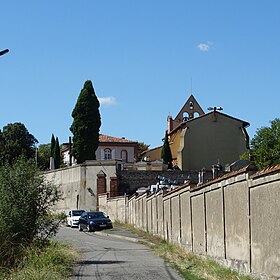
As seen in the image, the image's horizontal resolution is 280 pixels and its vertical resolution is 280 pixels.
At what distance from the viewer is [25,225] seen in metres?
21.2

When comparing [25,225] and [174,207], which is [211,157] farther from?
[25,225]

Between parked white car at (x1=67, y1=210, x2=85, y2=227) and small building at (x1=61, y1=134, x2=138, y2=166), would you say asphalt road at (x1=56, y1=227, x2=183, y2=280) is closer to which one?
parked white car at (x1=67, y1=210, x2=85, y2=227)

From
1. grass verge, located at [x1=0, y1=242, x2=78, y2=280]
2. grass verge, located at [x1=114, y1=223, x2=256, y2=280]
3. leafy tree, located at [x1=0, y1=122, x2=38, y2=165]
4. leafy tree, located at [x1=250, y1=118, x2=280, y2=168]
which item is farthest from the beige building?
grass verge, located at [x1=0, y1=242, x2=78, y2=280]

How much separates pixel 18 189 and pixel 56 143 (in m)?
74.0

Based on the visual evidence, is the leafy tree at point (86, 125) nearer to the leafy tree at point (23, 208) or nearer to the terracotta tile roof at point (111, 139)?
the terracotta tile roof at point (111, 139)

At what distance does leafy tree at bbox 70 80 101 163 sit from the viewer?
73500mm

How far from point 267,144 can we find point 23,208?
48009 millimetres

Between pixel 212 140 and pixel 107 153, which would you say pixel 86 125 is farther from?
pixel 107 153

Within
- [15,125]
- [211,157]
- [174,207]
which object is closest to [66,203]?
[211,157]

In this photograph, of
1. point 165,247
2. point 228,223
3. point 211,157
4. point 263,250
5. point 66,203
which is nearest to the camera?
point 263,250

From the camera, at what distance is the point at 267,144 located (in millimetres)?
66062

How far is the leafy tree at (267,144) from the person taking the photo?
210 ft

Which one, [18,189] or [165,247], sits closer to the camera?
[18,189]

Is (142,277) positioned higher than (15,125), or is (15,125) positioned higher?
(15,125)
